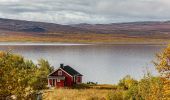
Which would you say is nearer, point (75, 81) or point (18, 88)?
point (18, 88)

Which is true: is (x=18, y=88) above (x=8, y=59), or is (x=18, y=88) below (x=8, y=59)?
below

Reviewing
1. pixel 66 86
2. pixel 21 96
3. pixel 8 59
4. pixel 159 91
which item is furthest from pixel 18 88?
pixel 66 86

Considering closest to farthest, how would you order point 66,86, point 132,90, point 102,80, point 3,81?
point 3,81 < point 132,90 < point 66,86 < point 102,80

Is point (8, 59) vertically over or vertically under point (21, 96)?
over

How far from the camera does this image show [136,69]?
469ft

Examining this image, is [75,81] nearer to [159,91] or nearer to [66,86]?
[66,86]

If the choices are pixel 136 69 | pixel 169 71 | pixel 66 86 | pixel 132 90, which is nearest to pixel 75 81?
pixel 66 86

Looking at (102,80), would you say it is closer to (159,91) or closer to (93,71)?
(93,71)

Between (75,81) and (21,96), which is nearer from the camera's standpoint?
(21,96)

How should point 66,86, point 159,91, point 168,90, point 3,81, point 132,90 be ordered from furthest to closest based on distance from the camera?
point 66,86, point 132,90, point 159,91, point 168,90, point 3,81

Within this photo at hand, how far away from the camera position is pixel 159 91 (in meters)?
25.4

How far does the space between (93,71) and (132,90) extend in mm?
96713

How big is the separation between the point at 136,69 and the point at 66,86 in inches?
2440

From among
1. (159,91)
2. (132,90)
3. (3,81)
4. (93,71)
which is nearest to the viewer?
(3,81)
